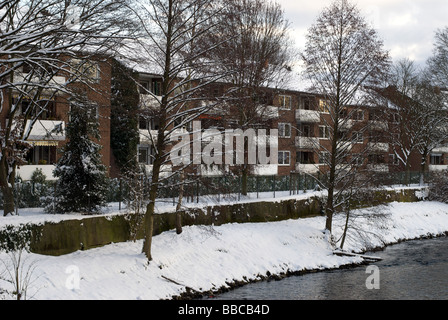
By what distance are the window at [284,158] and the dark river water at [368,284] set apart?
27.1 m

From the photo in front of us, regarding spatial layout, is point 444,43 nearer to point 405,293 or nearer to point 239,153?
point 239,153

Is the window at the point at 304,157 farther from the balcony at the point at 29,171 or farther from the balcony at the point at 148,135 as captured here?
the balcony at the point at 29,171

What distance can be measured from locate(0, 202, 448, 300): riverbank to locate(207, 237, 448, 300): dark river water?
0.96m

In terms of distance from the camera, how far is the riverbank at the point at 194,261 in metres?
17.0

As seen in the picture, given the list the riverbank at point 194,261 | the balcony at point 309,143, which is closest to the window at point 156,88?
the balcony at point 309,143

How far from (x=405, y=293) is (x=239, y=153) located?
45.1 ft

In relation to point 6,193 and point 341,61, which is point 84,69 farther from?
point 341,61

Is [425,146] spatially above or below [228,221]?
above

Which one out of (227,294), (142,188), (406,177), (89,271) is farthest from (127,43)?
(406,177)

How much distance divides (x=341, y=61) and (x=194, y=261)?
12.4 metres

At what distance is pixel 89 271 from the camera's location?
1789 centimetres

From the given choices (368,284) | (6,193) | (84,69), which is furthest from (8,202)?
(368,284)

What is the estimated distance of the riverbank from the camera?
1703cm

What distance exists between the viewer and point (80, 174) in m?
21.9
